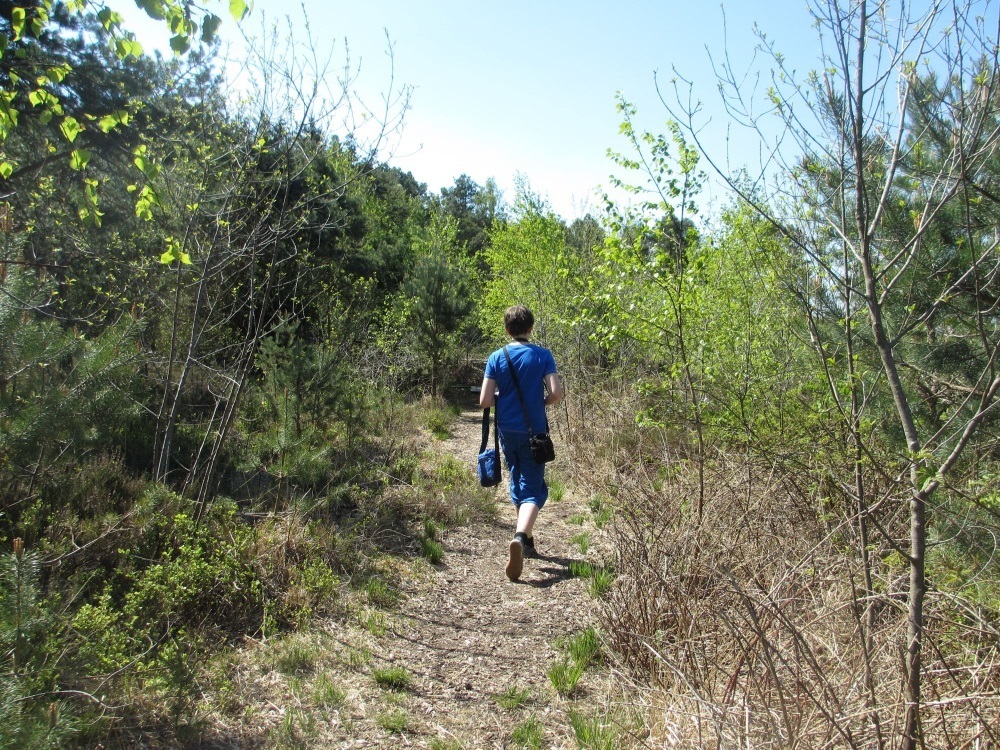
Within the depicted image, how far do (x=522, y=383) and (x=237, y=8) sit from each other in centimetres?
288

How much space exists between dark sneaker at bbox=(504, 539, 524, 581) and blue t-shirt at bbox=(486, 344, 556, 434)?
791mm

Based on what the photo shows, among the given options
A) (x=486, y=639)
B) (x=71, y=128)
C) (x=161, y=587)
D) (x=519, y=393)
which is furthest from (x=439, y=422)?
(x=71, y=128)

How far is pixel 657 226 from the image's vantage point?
4.34 meters

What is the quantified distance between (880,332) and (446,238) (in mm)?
17490

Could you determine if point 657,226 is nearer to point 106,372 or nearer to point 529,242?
point 106,372

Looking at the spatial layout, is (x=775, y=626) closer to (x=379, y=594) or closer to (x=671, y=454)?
(x=379, y=594)

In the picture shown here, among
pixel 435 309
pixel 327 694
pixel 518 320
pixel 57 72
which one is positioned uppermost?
pixel 435 309

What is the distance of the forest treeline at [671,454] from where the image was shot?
2.20 meters

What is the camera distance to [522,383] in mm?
4848

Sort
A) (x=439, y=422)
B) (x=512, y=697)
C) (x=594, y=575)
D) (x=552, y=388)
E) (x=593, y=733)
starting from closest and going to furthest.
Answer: (x=593, y=733) < (x=512, y=697) < (x=594, y=575) < (x=552, y=388) < (x=439, y=422)

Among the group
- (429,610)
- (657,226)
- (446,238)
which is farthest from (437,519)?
(446,238)

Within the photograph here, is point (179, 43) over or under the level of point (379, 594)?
over

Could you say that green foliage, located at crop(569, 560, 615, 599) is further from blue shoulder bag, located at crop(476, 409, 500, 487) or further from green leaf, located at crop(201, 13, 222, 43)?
green leaf, located at crop(201, 13, 222, 43)

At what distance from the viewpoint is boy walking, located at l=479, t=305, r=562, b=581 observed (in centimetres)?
484
